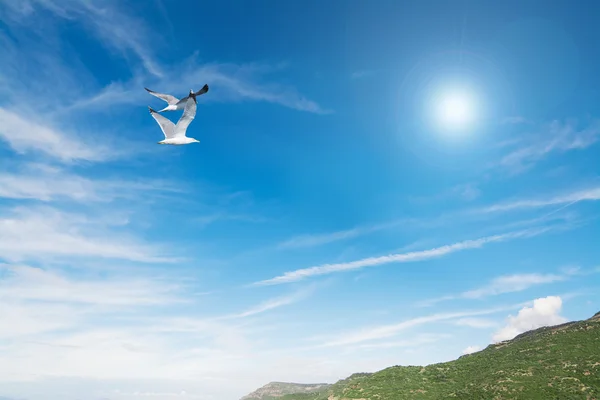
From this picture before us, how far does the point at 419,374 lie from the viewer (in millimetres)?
67875

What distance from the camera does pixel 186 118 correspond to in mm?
17969

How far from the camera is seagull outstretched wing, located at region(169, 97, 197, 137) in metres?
16.9

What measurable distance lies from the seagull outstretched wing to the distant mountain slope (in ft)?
181

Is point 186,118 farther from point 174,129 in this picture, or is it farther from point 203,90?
point 203,90

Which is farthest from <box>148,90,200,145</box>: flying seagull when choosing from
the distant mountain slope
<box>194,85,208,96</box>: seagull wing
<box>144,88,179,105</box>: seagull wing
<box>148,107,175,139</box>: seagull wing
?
the distant mountain slope

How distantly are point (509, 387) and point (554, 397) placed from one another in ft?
19.3

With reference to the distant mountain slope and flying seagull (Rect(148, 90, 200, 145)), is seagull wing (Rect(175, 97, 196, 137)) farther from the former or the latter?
the distant mountain slope

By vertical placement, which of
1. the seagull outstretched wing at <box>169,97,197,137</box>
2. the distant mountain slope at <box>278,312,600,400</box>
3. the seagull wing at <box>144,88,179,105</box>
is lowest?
the distant mountain slope at <box>278,312,600,400</box>

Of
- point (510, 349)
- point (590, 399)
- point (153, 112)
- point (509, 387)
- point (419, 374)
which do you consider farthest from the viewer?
point (510, 349)

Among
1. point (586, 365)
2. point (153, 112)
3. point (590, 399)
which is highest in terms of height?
point (153, 112)

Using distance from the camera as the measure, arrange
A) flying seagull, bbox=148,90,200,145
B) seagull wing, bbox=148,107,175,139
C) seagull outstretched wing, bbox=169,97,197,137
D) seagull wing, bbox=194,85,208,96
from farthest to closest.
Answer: seagull wing, bbox=148,107,175,139 → flying seagull, bbox=148,90,200,145 → seagull outstretched wing, bbox=169,97,197,137 → seagull wing, bbox=194,85,208,96

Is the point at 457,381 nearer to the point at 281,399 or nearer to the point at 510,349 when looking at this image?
the point at 510,349

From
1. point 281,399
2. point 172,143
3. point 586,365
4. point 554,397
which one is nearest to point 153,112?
point 172,143

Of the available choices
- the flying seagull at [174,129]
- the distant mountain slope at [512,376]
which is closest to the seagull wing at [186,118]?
the flying seagull at [174,129]
